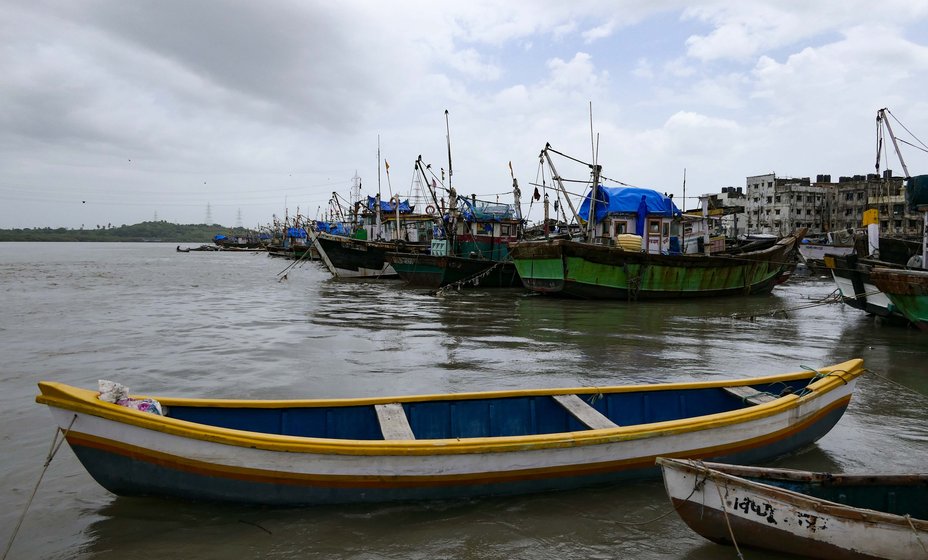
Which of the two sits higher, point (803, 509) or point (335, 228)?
point (335, 228)

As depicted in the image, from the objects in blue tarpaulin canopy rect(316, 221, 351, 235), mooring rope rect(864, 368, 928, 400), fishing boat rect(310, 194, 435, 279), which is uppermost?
blue tarpaulin canopy rect(316, 221, 351, 235)

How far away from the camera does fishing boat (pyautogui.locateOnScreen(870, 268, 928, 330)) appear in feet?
38.9

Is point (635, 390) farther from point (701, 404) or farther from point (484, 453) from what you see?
point (484, 453)

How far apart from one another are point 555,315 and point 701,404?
11646 mm

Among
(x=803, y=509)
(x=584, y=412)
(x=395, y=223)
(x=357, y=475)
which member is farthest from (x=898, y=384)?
(x=395, y=223)

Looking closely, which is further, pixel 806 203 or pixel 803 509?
pixel 806 203

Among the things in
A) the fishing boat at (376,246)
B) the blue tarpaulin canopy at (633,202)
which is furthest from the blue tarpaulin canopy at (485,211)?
the blue tarpaulin canopy at (633,202)

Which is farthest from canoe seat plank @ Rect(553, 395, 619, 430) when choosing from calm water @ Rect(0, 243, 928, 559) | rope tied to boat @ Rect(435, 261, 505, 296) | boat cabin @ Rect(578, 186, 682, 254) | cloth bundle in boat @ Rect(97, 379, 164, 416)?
rope tied to boat @ Rect(435, 261, 505, 296)

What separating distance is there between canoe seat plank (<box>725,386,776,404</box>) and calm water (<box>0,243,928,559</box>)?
69cm

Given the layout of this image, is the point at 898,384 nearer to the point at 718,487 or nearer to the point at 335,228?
the point at 718,487

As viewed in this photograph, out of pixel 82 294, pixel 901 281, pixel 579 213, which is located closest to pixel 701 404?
pixel 901 281

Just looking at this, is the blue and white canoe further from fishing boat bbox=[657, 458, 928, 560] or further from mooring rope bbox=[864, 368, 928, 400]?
mooring rope bbox=[864, 368, 928, 400]

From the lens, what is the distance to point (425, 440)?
4629 millimetres

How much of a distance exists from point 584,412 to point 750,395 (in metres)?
2.03
